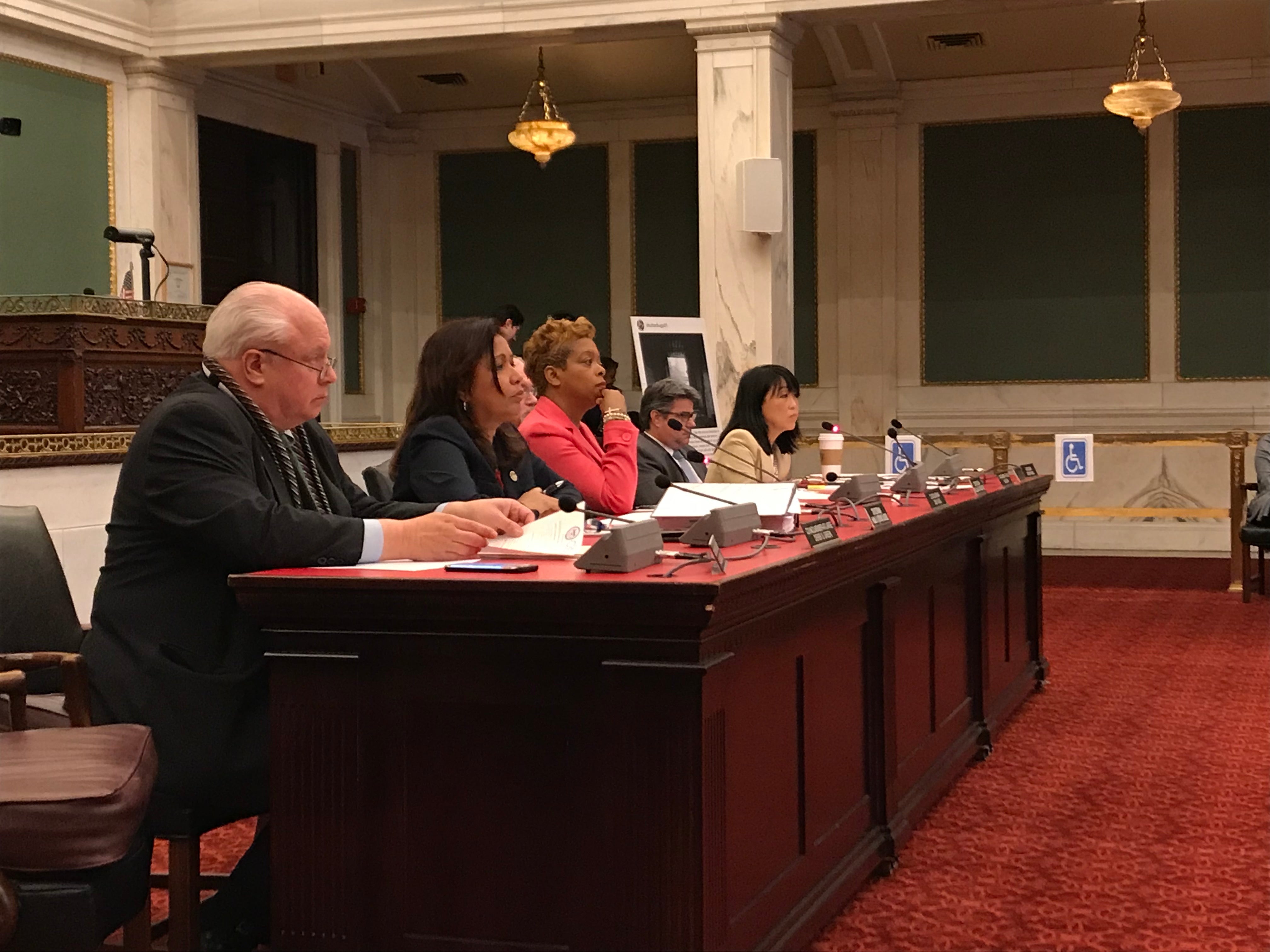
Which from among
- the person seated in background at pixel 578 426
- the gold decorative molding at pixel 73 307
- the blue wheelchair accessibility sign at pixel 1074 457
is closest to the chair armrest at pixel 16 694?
the person seated in background at pixel 578 426

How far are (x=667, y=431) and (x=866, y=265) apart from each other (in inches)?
264

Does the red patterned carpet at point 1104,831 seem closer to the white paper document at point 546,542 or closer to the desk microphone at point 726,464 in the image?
the white paper document at point 546,542

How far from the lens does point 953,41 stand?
37.1ft

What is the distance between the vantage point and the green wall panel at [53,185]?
964 centimetres

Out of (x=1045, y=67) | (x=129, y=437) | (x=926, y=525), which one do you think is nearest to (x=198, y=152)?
(x=129, y=437)

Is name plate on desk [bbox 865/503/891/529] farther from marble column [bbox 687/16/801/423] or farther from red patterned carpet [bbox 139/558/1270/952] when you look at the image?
marble column [bbox 687/16/801/423]

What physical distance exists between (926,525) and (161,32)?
7769 millimetres

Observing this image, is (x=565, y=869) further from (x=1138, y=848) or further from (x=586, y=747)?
(x=1138, y=848)

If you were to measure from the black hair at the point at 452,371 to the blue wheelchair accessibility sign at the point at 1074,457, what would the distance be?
18.1ft

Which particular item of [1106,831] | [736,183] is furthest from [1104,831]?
[736,183]

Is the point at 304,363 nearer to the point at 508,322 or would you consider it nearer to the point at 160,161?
the point at 508,322

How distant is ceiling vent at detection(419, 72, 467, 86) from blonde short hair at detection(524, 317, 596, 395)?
328 inches

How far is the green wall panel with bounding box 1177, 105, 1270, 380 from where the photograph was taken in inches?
453

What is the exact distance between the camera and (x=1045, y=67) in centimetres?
1176
